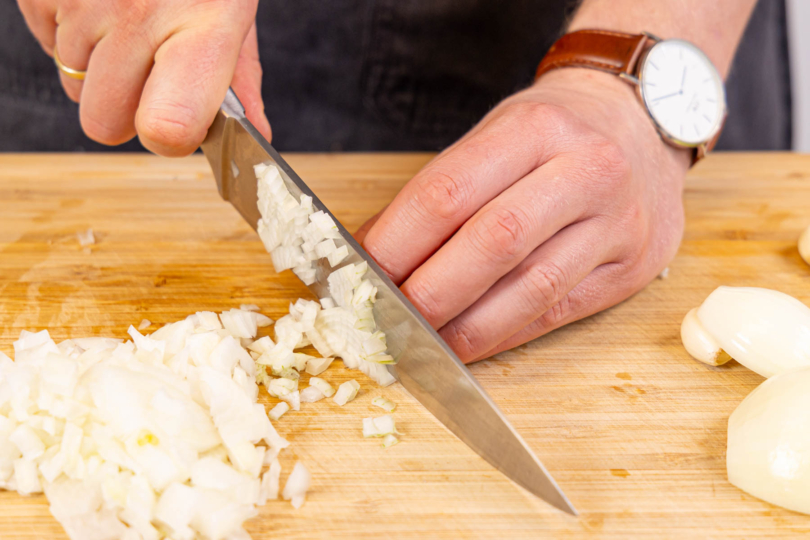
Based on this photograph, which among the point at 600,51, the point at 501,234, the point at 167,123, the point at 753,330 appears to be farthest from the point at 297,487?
the point at 600,51

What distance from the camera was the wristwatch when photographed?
1115mm

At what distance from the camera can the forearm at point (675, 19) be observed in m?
1.21

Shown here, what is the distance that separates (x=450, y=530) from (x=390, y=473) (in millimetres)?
104

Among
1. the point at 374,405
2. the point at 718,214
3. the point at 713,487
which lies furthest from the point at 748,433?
the point at 718,214

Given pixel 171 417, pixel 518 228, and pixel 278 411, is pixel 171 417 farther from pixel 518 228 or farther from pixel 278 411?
pixel 518 228

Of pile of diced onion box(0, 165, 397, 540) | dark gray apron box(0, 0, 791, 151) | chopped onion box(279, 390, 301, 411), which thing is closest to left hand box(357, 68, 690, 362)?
pile of diced onion box(0, 165, 397, 540)

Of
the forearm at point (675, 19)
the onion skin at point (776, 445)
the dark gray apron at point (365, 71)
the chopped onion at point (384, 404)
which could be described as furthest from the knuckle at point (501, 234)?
the dark gray apron at point (365, 71)

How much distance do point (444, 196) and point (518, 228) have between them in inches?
4.4

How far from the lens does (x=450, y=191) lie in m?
0.85

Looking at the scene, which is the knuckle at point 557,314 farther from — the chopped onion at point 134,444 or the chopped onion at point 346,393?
the chopped onion at point 134,444

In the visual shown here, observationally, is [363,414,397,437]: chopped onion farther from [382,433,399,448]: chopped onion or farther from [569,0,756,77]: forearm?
[569,0,756,77]: forearm

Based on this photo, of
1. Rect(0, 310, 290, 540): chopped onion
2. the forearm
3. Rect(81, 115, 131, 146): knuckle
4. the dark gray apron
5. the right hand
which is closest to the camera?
Rect(0, 310, 290, 540): chopped onion

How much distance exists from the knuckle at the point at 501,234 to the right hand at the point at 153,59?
462 millimetres

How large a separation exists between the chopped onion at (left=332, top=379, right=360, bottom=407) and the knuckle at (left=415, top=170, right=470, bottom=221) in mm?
266
